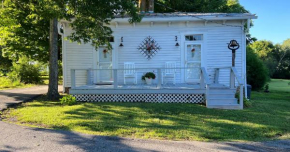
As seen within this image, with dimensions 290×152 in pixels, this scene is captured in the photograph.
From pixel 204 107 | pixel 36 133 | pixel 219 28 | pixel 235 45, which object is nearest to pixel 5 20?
pixel 36 133

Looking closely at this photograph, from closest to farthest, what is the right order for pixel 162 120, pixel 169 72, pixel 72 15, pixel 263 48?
1. pixel 162 120
2. pixel 72 15
3. pixel 169 72
4. pixel 263 48

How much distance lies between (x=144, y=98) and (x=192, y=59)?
3.00 m

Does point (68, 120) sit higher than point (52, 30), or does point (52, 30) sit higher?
point (52, 30)

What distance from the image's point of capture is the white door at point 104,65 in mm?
9508

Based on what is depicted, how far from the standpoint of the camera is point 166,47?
9367 millimetres

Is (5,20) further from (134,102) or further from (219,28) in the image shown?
(219,28)

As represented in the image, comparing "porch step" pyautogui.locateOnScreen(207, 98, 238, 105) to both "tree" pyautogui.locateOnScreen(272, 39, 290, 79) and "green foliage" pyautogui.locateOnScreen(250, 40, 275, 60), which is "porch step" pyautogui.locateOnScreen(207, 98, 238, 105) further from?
"tree" pyautogui.locateOnScreen(272, 39, 290, 79)

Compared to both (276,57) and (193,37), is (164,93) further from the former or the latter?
(276,57)

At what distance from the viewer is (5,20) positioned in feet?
26.1

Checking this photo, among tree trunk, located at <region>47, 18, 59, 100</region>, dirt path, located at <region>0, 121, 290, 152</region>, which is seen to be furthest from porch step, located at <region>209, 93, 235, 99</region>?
tree trunk, located at <region>47, 18, 59, 100</region>

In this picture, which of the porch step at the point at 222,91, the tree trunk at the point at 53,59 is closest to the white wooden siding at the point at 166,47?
the tree trunk at the point at 53,59

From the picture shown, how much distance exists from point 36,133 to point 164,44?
6382mm

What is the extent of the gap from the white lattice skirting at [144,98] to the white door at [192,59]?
1.65 metres

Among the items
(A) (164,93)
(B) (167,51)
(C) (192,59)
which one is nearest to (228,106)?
(A) (164,93)
